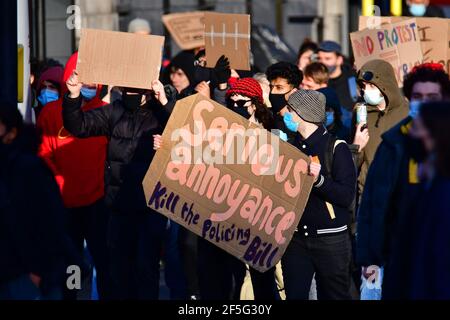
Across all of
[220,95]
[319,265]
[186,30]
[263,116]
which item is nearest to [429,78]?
[319,265]

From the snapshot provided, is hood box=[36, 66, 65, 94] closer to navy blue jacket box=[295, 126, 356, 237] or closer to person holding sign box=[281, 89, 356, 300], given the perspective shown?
person holding sign box=[281, 89, 356, 300]

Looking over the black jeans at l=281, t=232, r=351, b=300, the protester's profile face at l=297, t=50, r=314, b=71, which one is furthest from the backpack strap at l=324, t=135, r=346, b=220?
the protester's profile face at l=297, t=50, r=314, b=71

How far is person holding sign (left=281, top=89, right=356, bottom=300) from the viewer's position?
9391mm

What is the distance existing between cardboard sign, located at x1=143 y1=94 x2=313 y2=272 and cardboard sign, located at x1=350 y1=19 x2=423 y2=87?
8.39ft

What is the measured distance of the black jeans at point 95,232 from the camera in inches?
438

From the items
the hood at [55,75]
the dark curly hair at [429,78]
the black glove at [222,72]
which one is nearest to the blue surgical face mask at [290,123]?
the dark curly hair at [429,78]

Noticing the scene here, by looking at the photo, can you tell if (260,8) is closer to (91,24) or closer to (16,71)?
(91,24)

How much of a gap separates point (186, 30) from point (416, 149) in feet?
23.4

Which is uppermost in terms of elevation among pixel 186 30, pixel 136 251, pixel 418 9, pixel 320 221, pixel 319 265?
pixel 418 9

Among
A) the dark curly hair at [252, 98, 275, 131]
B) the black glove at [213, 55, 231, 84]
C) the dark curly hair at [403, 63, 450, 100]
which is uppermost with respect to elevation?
the dark curly hair at [403, 63, 450, 100]

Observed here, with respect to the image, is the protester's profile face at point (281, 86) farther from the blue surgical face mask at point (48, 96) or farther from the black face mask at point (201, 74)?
the blue surgical face mask at point (48, 96)

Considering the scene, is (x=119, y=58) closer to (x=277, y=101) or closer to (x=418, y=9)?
(x=277, y=101)

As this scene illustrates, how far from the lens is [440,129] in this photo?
6898mm

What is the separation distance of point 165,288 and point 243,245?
3.35 metres
